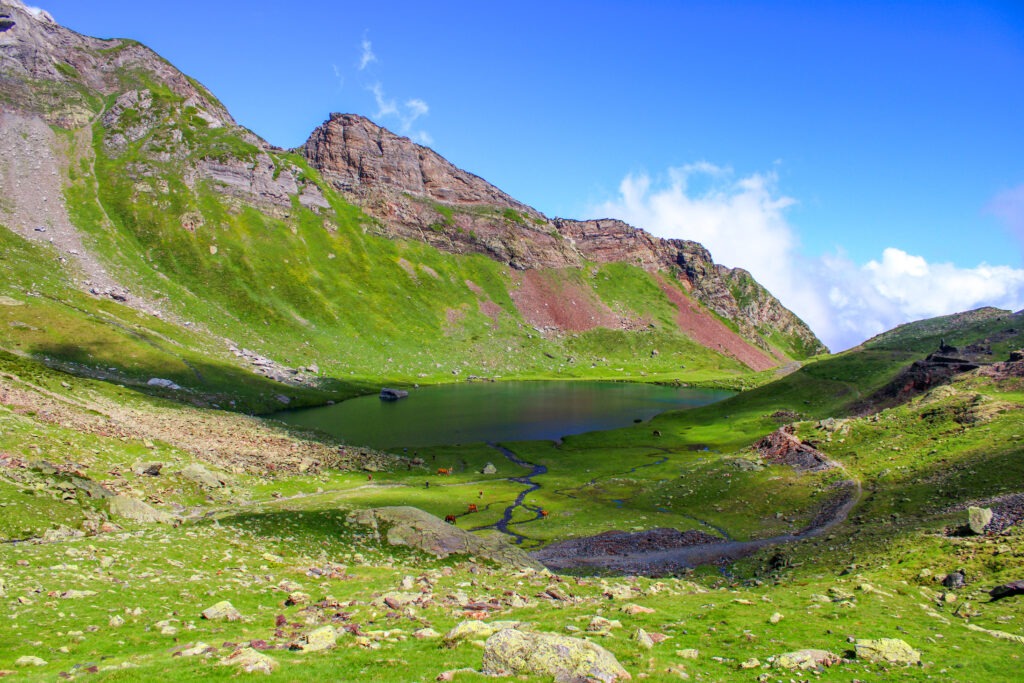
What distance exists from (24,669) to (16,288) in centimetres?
13456

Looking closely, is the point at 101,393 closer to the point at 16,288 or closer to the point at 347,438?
the point at 347,438

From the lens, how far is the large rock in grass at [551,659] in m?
14.8

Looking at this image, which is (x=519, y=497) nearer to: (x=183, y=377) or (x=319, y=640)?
Result: (x=319, y=640)

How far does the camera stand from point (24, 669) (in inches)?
571

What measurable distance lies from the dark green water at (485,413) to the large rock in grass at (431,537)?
48.1 meters

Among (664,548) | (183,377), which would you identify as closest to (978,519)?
(664,548)

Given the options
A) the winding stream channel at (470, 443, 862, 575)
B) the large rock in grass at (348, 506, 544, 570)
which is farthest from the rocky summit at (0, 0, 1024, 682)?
the winding stream channel at (470, 443, 862, 575)

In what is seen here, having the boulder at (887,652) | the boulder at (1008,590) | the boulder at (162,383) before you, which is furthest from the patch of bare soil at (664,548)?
the boulder at (162,383)

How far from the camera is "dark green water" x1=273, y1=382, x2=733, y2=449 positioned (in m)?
97.7

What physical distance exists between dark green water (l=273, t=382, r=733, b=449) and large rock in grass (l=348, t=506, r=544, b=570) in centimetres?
4812

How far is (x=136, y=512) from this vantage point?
109 feet

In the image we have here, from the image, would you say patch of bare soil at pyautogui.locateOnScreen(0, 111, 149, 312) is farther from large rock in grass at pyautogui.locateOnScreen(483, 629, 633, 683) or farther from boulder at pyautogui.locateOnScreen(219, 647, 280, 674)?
large rock in grass at pyautogui.locateOnScreen(483, 629, 633, 683)

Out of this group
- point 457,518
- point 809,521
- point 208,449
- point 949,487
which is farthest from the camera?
point 208,449

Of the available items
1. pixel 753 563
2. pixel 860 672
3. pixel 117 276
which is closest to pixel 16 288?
pixel 117 276
